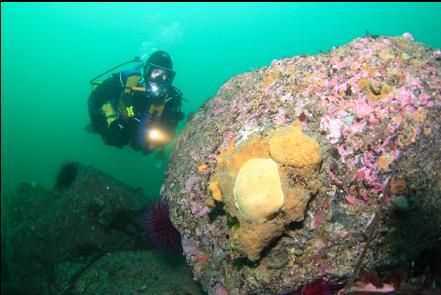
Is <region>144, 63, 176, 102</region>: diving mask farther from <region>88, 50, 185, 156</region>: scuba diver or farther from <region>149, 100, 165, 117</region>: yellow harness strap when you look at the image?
<region>149, 100, 165, 117</region>: yellow harness strap

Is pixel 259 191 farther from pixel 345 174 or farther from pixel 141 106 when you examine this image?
pixel 141 106

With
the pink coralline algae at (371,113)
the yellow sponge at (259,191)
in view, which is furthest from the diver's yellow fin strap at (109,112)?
the pink coralline algae at (371,113)

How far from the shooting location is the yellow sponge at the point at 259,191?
116 inches

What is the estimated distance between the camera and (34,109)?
75625 millimetres

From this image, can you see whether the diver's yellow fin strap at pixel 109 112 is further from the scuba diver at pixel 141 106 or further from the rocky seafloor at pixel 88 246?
the rocky seafloor at pixel 88 246

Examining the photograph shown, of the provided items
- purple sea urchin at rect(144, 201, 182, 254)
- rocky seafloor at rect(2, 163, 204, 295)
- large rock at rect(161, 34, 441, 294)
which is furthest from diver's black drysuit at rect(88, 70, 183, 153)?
large rock at rect(161, 34, 441, 294)

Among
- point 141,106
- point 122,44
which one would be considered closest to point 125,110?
point 141,106

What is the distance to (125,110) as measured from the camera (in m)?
7.06

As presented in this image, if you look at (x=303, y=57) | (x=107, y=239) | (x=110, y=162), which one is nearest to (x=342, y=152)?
(x=303, y=57)

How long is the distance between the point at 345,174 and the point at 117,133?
5381 mm

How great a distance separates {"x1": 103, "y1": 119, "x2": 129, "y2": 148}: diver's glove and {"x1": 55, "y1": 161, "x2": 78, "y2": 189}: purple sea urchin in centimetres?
95

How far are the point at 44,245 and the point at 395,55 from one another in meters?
6.57

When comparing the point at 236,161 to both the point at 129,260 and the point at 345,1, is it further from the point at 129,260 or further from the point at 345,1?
the point at 345,1

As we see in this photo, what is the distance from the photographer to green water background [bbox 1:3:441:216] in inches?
2018
